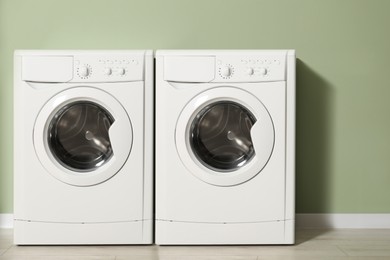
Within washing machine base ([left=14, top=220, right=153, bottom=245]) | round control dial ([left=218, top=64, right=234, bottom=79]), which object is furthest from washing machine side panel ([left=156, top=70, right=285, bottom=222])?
washing machine base ([left=14, top=220, right=153, bottom=245])

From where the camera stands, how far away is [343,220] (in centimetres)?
284

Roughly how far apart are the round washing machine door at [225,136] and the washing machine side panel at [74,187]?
195 mm

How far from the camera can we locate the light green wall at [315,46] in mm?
2816

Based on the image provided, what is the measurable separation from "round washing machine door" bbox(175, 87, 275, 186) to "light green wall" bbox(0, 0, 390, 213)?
0.54 m

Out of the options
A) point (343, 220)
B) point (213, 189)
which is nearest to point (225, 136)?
point (213, 189)

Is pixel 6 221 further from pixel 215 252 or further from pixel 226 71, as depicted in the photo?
pixel 226 71

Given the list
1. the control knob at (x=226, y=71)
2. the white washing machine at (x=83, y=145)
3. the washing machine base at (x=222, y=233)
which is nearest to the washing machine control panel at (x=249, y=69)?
the control knob at (x=226, y=71)

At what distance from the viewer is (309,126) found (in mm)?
2832

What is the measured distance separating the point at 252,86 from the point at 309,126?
1.96 feet

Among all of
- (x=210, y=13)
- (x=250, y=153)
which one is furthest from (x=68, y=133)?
(x=210, y=13)

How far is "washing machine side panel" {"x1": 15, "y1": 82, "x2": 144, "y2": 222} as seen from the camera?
7.70ft

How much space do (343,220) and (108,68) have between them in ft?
4.50

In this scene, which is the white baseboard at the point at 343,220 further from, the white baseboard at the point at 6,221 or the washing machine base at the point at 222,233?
the white baseboard at the point at 6,221

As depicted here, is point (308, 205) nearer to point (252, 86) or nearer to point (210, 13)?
point (252, 86)
